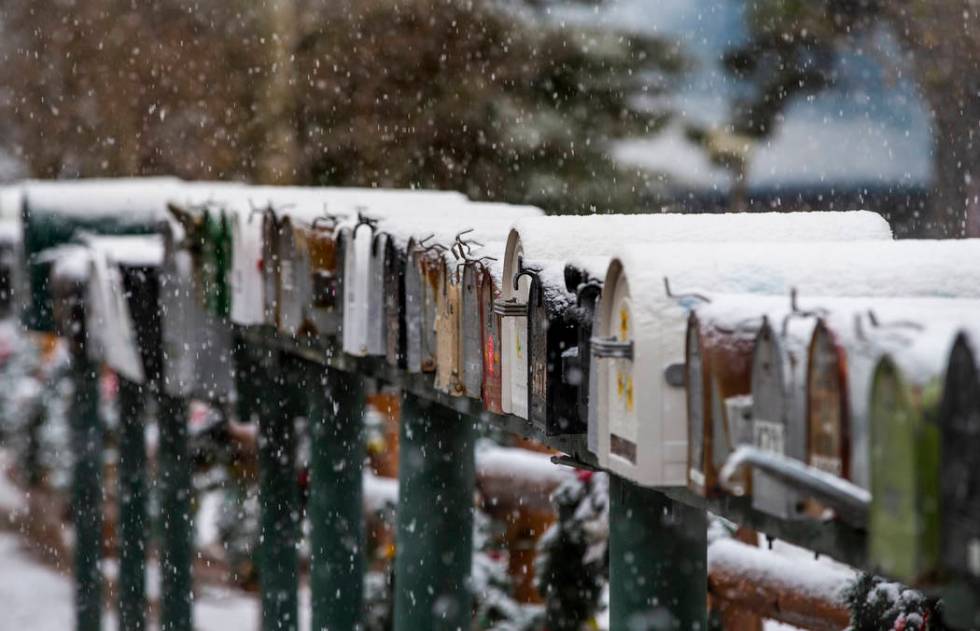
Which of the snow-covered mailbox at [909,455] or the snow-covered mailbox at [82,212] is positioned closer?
the snow-covered mailbox at [909,455]

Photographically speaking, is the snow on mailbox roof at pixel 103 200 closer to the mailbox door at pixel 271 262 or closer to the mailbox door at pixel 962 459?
the mailbox door at pixel 271 262

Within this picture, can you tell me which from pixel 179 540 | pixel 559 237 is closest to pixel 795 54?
pixel 179 540

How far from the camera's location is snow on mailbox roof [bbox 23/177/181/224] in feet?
23.9

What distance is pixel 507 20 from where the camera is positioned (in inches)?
417

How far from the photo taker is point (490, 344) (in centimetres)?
285

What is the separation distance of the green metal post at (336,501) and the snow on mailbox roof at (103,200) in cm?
299

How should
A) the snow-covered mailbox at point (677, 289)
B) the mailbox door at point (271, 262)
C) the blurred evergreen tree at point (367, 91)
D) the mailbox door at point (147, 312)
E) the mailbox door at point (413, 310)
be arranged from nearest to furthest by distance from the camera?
the snow-covered mailbox at point (677, 289), the mailbox door at point (413, 310), the mailbox door at point (271, 262), the mailbox door at point (147, 312), the blurred evergreen tree at point (367, 91)

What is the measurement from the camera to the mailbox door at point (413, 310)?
11.0 ft

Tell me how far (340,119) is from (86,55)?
4.15 meters

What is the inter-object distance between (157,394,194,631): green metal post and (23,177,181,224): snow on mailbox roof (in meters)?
1.49

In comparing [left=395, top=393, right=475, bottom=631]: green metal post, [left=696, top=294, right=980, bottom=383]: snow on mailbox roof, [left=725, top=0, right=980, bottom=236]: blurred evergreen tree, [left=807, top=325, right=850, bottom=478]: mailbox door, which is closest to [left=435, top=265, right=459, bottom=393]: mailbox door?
[left=395, top=393, right=475, bottom=631]: green metal post

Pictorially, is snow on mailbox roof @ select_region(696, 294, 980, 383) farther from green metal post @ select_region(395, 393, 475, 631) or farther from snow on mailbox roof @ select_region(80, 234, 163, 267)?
snow on mailbox roof @ select_region(80, 234, 163, 267)

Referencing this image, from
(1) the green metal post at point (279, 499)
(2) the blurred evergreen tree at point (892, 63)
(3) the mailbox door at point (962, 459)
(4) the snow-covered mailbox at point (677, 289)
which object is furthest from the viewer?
(2) the blurred evergreen tree at point (892, 63)

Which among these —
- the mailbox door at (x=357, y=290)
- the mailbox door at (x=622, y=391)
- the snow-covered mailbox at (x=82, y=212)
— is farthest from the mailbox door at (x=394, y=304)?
the snow-covered mailbox at (x=82, y=212)
